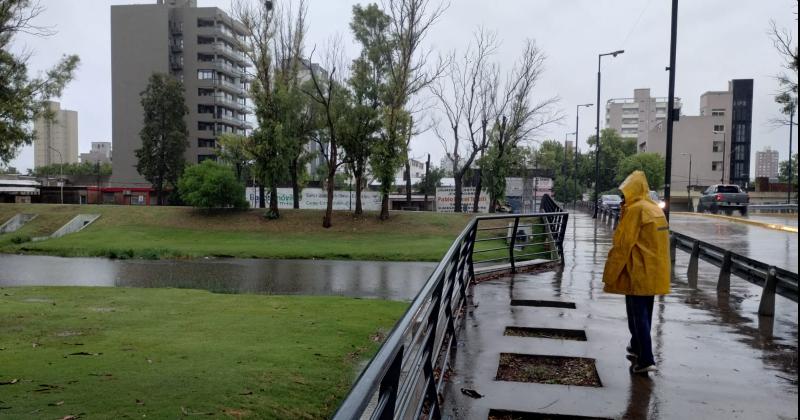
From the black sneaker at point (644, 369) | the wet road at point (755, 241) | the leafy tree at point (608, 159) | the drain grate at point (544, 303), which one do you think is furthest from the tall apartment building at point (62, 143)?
the black sneaker at point (644, 369)

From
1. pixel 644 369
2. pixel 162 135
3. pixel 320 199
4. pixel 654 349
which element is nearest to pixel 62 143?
pixel 162 135

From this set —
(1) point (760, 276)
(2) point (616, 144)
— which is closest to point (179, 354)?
(1) point (760, 276)

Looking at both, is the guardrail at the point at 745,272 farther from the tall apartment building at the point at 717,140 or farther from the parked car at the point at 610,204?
the tall apartment building at the point at 717,140

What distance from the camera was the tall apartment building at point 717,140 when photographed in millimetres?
93062

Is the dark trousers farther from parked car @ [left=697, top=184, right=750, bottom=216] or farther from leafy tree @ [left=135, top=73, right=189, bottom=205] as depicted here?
leafy tree @ [left=135, top=73, right=189, bottom=205]

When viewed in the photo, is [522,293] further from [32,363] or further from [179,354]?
[32,363]

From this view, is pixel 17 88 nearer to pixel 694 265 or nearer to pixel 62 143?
pixel 694 265

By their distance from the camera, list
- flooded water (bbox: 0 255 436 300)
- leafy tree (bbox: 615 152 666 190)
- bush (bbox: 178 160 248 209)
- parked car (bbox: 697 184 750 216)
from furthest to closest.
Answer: leafy tree (bbox: 615 152 666 190) < bush (bbox: 178 160 248 209) < parked car (bbox: 697 184 750 216) < flooded water (bbox: 0 255 436 300)

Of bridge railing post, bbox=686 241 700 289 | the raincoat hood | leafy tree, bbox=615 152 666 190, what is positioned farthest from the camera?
leafy tree, bbox=615 152 666 190

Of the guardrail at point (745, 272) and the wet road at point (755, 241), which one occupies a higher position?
the guardrail at point (745, 272)

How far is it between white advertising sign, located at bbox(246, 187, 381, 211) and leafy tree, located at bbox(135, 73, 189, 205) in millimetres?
11763

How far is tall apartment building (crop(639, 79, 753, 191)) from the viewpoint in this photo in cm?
9306

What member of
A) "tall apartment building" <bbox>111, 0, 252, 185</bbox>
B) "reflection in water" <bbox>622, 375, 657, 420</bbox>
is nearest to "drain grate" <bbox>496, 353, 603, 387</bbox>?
"reflection in water" <bbox>622, 375, 657, 420</bbox>

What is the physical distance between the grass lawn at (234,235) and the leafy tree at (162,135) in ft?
63.4
